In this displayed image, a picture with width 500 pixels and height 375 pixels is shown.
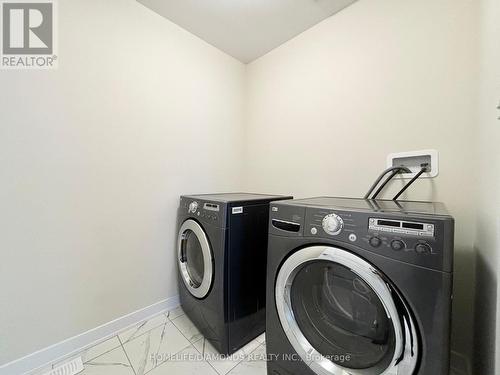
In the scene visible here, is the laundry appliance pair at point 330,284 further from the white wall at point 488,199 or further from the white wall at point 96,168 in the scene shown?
the white wall at point 96,168

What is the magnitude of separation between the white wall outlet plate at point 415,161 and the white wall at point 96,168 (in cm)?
135

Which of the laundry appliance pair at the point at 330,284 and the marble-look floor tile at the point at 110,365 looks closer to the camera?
the laundry appliance pair at the point at 330,284

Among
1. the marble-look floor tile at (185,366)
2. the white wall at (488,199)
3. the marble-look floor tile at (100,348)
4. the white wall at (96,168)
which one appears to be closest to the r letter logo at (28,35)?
the white wall at (96,168)

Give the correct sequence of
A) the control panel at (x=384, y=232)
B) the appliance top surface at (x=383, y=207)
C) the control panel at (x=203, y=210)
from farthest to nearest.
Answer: the control panel at (x=203, y=210) → the appliance top surface at (x=383, y=207) → the control panel at (x=384, y=232)

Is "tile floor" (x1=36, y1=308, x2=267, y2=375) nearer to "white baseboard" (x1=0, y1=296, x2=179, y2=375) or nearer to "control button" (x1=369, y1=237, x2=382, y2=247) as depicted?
"white baseboard" (x1=0, y1=296, x2=179, y2=375)

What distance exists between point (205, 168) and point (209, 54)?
99 cm

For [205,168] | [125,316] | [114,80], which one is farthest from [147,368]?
[114,80]

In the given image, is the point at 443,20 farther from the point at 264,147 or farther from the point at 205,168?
the point at 205,168

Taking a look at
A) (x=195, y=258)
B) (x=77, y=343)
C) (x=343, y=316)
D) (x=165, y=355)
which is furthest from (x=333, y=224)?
(x=77, y=343)

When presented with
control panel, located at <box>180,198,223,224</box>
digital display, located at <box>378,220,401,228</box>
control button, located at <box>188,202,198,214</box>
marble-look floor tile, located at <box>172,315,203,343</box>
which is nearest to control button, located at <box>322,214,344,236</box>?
digital display, located at <box>378,220,401,228</box>

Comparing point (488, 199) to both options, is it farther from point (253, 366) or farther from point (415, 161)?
point (253, 366)

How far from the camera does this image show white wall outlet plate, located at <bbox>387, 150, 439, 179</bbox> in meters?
1.08

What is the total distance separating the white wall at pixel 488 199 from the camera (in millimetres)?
645

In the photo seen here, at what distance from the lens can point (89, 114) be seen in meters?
1.17
